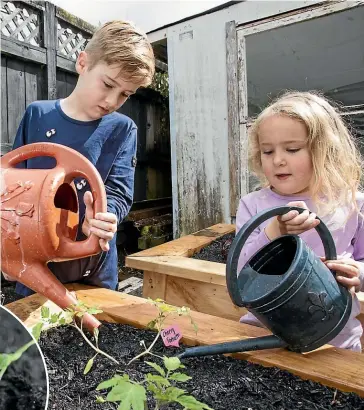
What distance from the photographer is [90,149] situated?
1172 mm

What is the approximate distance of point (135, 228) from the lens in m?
4.11

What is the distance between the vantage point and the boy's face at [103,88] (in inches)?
42.5

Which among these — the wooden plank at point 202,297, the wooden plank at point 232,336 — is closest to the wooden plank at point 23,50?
the wooden plank at point 202,297

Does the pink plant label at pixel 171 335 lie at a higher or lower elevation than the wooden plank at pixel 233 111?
lower

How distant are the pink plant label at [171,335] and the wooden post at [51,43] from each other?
2.65 meters

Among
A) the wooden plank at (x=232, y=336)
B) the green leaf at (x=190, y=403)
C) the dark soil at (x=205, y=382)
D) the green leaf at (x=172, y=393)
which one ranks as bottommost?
the dark soil at (x=205, y=382)

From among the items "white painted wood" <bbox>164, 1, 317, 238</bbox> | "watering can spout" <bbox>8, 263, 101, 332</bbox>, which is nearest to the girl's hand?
"watering can spout" <bbox>8, 263, 101, 332</bbox>

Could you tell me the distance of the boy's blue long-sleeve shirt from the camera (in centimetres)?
117

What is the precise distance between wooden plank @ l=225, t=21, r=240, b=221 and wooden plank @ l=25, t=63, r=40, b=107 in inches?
58.9

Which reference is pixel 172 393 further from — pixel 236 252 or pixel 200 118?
pixel 200 118

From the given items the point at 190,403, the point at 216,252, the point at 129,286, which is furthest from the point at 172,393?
the point at 129,286

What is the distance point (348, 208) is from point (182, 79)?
2.62 metres

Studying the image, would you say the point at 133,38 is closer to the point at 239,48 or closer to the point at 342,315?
the point at 342,315

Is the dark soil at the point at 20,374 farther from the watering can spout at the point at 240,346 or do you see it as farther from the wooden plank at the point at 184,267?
the wooden plank at the point at 184,267
